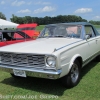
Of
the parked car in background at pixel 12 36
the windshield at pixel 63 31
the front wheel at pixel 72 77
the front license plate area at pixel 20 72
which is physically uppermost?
the windshield at pixel 63 31

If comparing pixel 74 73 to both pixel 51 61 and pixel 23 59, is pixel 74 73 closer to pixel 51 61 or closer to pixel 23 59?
pixel 51 61

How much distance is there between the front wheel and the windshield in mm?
1085

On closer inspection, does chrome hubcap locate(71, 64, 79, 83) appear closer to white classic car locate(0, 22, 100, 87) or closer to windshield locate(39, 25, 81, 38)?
white classic car locate(0, 22, 100, 87)

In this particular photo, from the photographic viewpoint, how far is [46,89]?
13.8 ft

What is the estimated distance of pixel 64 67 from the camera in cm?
371

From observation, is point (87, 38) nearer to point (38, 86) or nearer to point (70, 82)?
point (70, 82)

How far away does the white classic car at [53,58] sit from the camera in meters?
3.60

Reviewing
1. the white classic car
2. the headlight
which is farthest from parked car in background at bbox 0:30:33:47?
the headlight

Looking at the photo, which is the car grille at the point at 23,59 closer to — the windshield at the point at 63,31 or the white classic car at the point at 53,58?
the white classic car at the point at 53,58

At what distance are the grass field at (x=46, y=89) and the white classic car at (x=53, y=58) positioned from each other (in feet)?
0.89

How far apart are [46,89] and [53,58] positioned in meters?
1.06

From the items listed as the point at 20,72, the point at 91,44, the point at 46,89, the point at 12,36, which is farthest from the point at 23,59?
the point at 12,36

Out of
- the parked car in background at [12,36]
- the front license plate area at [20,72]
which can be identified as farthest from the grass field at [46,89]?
the parked car in background at [12,36]

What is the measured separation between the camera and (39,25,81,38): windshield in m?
5.12
